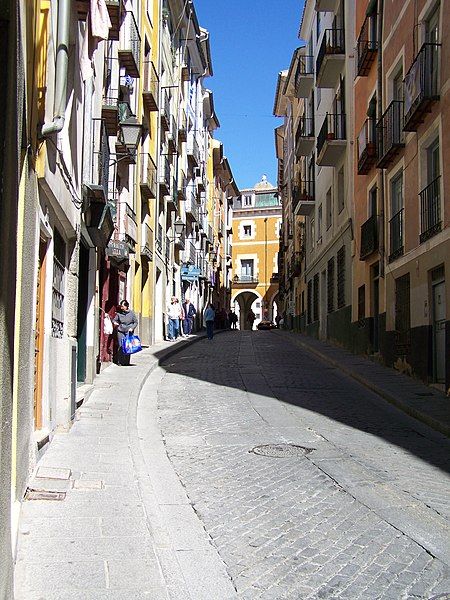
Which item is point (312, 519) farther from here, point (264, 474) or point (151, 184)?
point (151, 184)

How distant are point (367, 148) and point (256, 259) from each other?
167 ft

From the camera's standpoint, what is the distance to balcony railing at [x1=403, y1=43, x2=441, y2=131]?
13.5 m

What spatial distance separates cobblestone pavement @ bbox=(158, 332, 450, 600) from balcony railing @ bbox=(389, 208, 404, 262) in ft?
15.1

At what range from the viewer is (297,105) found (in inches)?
1597

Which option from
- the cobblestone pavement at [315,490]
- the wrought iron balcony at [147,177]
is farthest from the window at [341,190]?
the cobblestone pavement at [315,490]

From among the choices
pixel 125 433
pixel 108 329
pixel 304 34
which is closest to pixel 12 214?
pixel 125 433

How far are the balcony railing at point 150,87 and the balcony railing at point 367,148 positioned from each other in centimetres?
667

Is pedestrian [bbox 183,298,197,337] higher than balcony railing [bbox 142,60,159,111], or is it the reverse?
balcony railing [bbox 142,60,159,111]

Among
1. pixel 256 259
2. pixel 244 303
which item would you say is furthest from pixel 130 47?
pixel 244 303

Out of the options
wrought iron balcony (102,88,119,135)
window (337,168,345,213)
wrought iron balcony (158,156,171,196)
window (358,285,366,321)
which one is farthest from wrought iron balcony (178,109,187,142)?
wrought iron balcony (102,88,119,135)

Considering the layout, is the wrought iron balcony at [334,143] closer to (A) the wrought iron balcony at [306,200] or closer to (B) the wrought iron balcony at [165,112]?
(B) the wrought iron balcony at [165,112]

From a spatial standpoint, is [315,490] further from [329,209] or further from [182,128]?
[182,128]

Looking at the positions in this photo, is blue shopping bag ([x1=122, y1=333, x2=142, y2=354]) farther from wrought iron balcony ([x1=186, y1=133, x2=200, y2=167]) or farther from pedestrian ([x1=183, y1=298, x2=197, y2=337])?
wrought iron balcony ([x1=186, y1=133, x2=200, y2=167])

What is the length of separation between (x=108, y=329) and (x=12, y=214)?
36.4 feet
